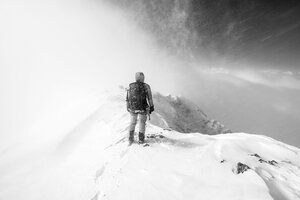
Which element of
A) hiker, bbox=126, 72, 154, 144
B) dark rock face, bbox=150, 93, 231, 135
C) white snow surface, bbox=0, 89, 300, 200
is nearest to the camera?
white snow surface, bbox=0, 89, 300, 200

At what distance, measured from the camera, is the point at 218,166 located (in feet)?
23.0

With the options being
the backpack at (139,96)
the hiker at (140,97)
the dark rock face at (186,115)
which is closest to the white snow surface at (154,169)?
the hiker at (140,97)

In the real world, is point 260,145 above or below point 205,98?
below

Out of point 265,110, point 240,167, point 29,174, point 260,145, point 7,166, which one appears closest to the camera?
point 240,167

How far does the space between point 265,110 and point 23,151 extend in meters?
115

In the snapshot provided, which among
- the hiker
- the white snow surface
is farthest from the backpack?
the white snow surface

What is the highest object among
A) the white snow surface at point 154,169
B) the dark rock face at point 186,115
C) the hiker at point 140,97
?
the dark rock face at point 186,115

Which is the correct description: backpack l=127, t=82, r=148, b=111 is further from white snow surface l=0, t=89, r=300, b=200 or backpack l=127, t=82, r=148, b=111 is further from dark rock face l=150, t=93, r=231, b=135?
dark rock face l=150, t=93, r=231, b=135

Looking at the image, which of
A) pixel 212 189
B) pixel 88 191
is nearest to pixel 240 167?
pixel 212 189

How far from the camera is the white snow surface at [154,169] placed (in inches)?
236

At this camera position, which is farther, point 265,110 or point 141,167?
point 265,110

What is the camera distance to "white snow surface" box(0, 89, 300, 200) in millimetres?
6000

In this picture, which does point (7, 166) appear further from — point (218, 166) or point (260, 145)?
point (260, 145)

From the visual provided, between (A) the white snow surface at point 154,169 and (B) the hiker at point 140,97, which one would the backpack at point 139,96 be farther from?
(A) the white snow surface at point 154,169
